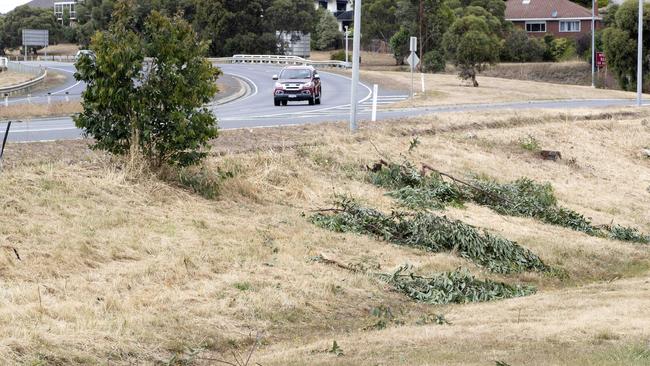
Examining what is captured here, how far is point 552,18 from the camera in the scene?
98.4 m

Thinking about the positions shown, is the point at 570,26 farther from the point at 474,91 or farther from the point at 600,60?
the point at 474,91

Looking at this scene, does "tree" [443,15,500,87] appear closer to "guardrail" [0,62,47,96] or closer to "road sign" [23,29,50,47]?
"guardrail" [0,62,47,96]

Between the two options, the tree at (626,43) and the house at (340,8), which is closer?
the tree at (626,43)

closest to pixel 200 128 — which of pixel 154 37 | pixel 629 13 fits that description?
pixel 154 37

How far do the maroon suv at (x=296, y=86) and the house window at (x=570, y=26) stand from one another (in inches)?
2323

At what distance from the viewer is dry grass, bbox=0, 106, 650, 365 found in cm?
1082

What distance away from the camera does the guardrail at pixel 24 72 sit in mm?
65312

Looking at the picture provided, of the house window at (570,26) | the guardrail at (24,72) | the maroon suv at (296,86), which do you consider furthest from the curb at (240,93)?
the house window at (570,26)

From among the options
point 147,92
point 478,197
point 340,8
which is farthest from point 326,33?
point 147,92

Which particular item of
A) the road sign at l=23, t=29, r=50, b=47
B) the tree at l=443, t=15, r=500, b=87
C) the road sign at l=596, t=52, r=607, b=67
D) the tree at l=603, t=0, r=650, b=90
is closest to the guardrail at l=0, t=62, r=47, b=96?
the road sign at l=23, t=29, r=50, b=47

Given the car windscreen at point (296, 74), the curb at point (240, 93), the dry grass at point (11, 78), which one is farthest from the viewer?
the dry grass at point (11, 78)

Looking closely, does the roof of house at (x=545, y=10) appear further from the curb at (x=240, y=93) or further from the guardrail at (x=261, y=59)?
the curb at (x=240, y=93)

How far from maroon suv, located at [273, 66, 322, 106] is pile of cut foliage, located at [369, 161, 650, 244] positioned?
19515 millimetres

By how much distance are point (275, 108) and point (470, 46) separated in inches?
925
